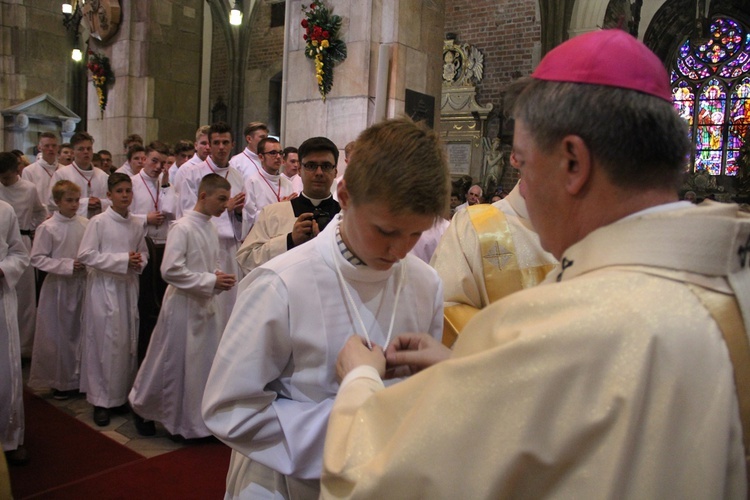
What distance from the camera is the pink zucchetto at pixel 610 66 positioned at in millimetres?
1028

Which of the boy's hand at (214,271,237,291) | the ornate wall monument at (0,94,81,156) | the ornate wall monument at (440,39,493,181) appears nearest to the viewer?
the boy's hand at (214,271,237,291)

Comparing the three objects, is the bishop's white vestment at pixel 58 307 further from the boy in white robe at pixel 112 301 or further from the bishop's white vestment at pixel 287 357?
the bishop's white vestment at pixel 287 357

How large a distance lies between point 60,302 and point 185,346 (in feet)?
5.90

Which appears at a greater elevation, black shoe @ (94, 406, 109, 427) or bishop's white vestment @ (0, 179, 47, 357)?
bishop's white vestment @ (0, 179, 47, 357)

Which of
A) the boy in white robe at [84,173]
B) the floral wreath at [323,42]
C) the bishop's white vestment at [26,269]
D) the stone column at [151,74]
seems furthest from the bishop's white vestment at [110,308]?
the stone column at [151,74]

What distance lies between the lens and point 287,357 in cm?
162

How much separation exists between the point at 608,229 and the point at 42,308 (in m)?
5.80

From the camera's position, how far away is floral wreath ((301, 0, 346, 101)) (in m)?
6.63

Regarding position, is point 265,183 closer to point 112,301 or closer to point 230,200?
point 230,200

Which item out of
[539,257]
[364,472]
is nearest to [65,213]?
[539,257]

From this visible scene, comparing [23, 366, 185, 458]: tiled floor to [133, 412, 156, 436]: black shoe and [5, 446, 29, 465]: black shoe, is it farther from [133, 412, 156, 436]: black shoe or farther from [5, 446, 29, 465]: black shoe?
[5, 446, 29, 465]: black shoe

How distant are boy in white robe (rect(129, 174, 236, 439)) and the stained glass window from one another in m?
13.5

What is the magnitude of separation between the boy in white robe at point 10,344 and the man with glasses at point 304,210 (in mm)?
1404

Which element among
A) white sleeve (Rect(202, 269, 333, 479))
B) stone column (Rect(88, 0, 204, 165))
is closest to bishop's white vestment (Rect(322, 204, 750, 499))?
white sleeve (Rect(202, 269, 333, 479))
